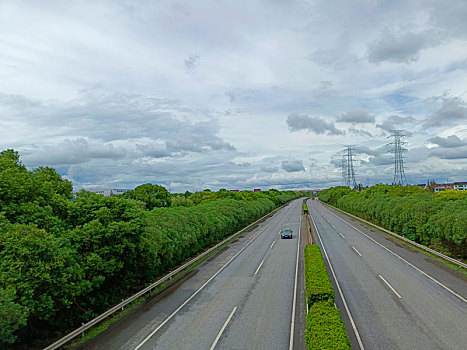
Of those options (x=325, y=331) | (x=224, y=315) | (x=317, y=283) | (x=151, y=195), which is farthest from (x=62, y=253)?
(x=151, y=195)

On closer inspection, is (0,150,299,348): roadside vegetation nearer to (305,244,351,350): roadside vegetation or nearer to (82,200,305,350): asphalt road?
(82,200,305,350): asphalt road

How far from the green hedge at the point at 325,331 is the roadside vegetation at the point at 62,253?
9.09m

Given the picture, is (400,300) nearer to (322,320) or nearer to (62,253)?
(322,320)

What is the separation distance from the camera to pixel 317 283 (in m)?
16.3

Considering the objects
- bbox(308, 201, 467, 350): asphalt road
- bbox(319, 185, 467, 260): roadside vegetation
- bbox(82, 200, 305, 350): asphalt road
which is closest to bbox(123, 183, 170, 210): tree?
bbox(82, 200, 305, 350): asphalt road

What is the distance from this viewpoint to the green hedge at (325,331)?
9969 mm

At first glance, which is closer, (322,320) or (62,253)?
(322,320)

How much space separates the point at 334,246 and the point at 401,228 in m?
10.4

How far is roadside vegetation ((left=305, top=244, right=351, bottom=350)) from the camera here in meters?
10.1

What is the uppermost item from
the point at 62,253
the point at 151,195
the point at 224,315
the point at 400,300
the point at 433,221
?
the point at 151,195

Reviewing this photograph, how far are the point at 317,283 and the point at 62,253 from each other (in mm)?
12070

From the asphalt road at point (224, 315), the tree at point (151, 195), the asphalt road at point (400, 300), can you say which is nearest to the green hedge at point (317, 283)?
the asphalt road at point (224, 315)

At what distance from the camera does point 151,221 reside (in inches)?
862

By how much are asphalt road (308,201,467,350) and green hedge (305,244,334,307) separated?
1283mm
